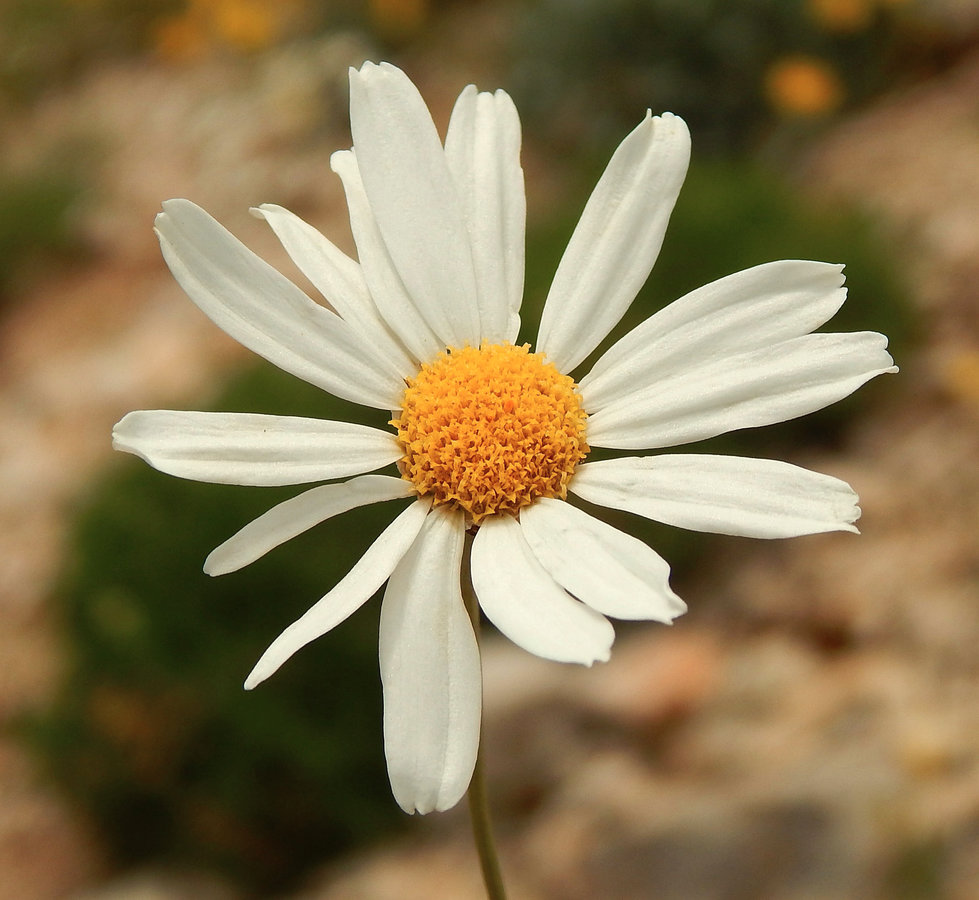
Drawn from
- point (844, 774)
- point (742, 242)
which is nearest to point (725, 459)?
point (844, 774)

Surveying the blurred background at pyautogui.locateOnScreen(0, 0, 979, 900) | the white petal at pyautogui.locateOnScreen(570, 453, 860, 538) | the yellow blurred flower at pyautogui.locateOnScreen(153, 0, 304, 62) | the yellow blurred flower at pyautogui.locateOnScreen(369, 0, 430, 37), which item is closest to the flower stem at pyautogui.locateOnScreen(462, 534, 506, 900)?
the white petal at pyautogui.locateOnScreen(570, 453, 860, 538)

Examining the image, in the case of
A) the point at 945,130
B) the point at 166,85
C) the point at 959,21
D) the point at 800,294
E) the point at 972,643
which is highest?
the point at 166,85

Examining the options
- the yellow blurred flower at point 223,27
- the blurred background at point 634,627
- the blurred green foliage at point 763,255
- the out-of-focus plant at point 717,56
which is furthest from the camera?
the yellow blurred flower at point 223,27

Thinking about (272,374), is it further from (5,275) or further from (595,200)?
(5,275)

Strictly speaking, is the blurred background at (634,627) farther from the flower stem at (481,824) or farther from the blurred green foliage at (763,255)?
the flower stem at (481,824)

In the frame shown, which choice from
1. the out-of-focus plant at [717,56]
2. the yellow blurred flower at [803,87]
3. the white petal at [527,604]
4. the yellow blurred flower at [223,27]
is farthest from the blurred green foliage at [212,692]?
the yellow blurred flower at [223,27]

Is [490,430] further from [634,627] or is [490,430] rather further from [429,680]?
[634,627]
